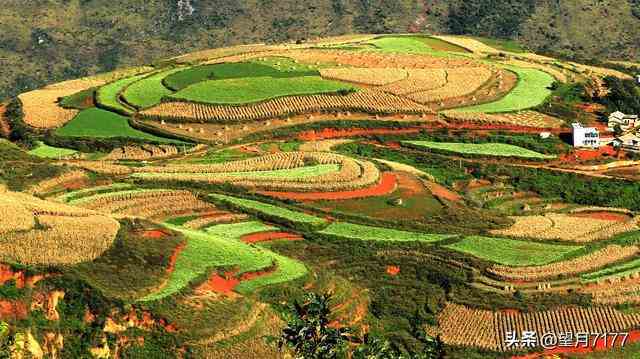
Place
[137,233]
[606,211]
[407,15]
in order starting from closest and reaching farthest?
[137,233]
[606,211]
[407,15]

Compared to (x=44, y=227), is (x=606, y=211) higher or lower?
lower

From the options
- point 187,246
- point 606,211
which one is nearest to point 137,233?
point 187,246

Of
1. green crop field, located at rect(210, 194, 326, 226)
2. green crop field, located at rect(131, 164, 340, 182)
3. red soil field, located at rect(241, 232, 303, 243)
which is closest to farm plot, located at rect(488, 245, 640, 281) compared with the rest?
red soil field, located at rect(241, 232, 303, 243)

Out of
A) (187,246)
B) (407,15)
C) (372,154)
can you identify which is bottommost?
(407,15)

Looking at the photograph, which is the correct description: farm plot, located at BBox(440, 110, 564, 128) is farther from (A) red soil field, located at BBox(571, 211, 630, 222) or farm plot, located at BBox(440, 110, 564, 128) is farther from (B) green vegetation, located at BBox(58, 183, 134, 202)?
(B) green vegetation, located at BBox(58, 183, 134, 202)

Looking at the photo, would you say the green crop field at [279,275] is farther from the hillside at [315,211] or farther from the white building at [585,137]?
the white building at [585,137]

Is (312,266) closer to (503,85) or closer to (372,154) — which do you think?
(372,154)

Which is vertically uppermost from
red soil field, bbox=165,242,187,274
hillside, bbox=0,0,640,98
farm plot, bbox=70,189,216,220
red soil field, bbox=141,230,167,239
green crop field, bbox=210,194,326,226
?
red soil field, bbox=141,230,167,239

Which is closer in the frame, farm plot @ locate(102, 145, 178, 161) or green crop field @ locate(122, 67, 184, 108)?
farm plot @ locate(102, 145, 178, 161)

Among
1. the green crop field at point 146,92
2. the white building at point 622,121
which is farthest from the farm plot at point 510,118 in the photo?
the green crop field at point 146,92
